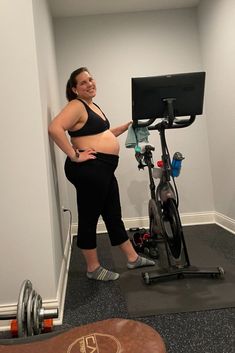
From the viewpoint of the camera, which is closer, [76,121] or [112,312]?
[112,312]

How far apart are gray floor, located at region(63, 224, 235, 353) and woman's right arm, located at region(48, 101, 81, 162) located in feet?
2.88

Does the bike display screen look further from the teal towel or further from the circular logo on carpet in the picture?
the circular logo on carpet

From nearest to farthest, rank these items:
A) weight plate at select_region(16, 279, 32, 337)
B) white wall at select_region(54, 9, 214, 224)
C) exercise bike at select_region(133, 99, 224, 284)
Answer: weight plate at select_region(16, 279, 32, 337), exercise bike at select_region(133, 99, 224, 284), white wall at select_region(54, 9, 214, 224)

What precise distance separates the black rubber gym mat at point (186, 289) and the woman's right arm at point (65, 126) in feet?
3.09

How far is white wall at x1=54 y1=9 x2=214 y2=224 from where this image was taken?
3.52 meters

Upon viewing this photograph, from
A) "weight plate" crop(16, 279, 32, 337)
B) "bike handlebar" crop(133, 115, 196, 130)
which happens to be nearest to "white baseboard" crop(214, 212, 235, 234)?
"bike handlebar" crop(133, 115, 196, 130)

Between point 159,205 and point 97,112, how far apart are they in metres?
0.82

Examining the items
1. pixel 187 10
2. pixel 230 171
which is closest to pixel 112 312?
pixel 230 171

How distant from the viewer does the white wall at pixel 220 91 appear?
2.90m

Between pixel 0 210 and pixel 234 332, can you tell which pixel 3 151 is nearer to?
pixel 0 210

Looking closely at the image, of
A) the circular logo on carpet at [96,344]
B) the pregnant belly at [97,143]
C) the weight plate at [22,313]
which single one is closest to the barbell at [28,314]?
the weight plate at [22,313]

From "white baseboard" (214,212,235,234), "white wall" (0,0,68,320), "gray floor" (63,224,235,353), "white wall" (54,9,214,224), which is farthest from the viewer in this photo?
"white wall" (54,9,214,224)

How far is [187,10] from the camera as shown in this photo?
3.55m

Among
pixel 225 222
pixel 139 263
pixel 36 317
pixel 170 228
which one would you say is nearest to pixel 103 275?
pixel 139 263
